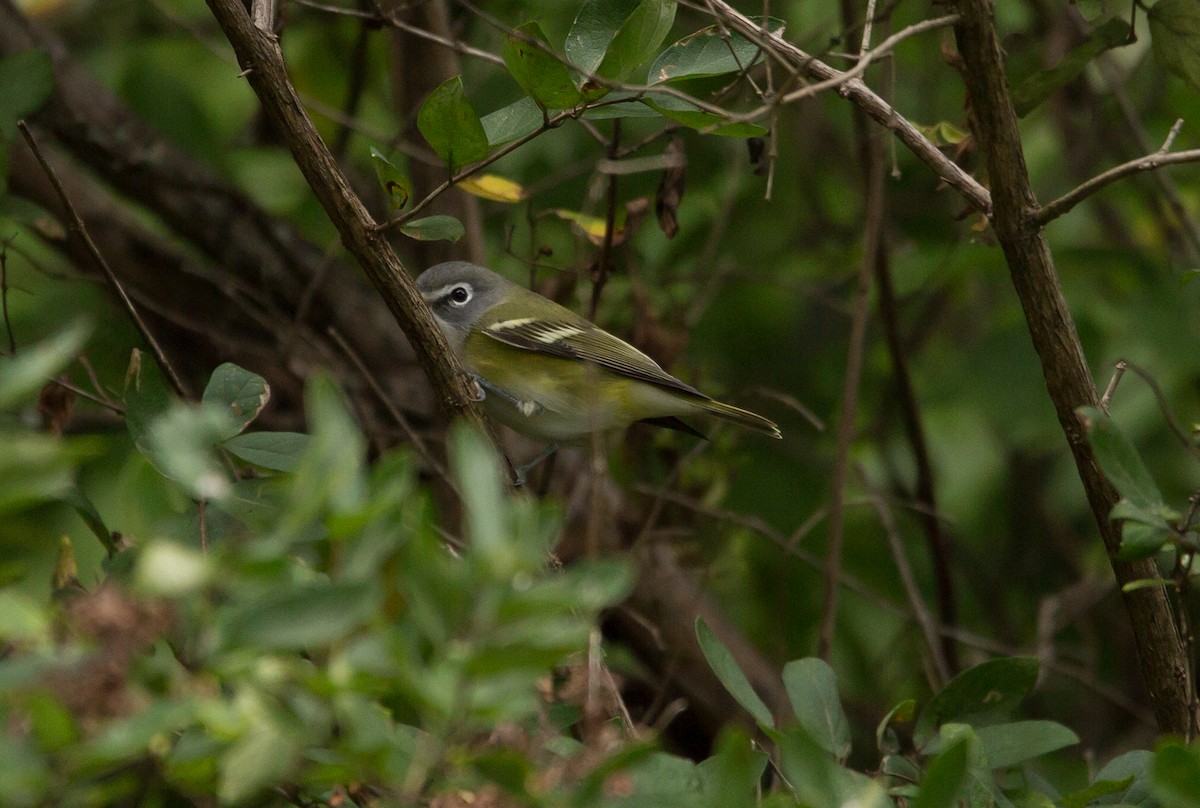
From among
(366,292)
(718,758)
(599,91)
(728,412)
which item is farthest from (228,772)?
(366,292)

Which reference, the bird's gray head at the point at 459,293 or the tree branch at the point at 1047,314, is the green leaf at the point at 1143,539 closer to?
the tree branch at the point at 1047,314

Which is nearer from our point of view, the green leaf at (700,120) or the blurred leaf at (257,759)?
the blurred leaf at (257,759)

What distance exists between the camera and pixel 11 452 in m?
1.09

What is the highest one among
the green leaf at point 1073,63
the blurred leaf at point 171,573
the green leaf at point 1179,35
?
the green leaf at point 1179,35

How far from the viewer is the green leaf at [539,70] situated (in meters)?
2.03

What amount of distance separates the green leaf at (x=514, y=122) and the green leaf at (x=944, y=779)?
127 centimetres

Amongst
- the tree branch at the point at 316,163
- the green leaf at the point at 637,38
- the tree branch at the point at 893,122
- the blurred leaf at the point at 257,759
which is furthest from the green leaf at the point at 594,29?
the blurred leaf at the point at 257,759

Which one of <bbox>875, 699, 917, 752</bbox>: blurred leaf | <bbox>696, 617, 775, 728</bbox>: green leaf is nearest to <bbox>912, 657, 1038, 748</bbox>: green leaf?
<bbox>875, 699, 917, 752</bbox>: blurred leaf

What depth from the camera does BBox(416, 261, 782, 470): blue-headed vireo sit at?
3.56m

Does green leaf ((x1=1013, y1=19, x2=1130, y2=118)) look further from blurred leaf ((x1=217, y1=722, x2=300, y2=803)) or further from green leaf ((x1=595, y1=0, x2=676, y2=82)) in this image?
blurred leaf ((x1=217, y1=722, x2=300, y2=803))

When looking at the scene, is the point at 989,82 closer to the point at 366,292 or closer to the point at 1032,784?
the point at 1032,784

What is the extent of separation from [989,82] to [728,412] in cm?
167

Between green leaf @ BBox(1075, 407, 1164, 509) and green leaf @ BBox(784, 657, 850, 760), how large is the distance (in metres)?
0.61

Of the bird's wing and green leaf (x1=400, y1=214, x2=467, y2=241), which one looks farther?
the bird's wing
